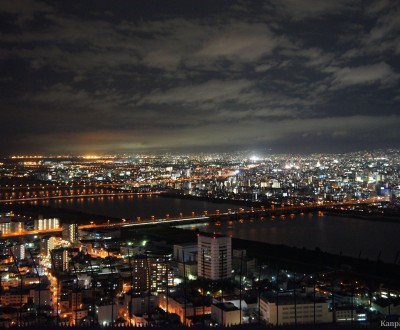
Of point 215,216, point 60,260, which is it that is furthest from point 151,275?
point 215,216

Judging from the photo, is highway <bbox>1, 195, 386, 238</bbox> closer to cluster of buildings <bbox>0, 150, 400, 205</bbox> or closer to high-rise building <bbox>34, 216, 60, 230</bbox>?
high-rise building <bbox>34, 216, 60, 230</bbox>

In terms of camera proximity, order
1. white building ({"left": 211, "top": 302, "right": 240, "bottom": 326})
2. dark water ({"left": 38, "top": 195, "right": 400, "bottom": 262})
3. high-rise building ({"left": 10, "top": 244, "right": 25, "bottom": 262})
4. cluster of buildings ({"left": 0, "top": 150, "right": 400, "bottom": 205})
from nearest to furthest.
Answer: white building ({"left": 211, "top": 302, "right": 240, "bottom": 326}) < high-rise building ({"left": 10, "top": 244, "right": 25, "bottom": 262}) < dark water ({"left": 38, "top": 195, "right": 400, "bottom": 262}) < cluster of buildings ({"left": 0, "top": 150, "right": 400, "bottom": 205})

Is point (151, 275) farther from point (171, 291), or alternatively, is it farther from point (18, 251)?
point (18, 251)

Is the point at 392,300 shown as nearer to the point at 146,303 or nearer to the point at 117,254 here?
the point at 146,303

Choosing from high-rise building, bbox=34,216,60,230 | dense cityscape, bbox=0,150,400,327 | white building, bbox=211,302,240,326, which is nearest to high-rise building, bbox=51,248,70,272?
dense cityscape, bbox=0,150,400,327

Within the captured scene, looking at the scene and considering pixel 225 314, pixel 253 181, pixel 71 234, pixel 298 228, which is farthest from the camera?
pixel 253 181

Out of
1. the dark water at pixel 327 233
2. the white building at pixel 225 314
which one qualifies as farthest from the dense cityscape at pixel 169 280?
the dark water at pixel 327 233
